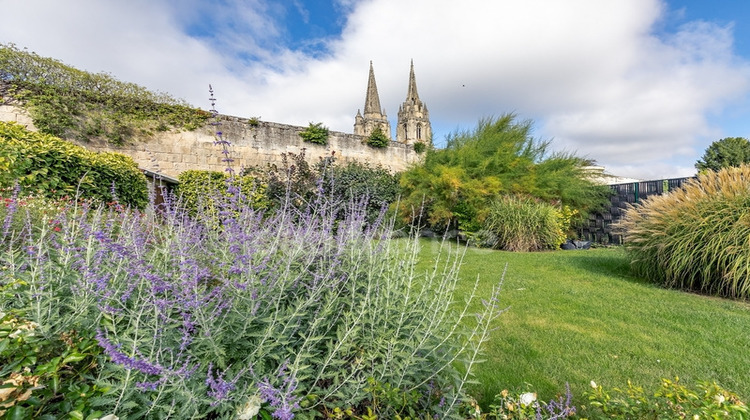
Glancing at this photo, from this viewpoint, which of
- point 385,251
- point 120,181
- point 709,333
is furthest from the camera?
point 120,181

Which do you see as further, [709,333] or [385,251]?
[709,333]

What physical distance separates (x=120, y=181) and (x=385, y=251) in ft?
21.2

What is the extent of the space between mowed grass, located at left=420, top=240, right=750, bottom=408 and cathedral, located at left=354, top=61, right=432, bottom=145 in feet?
121

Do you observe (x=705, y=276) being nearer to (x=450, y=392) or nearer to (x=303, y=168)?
(x=450, y=392)

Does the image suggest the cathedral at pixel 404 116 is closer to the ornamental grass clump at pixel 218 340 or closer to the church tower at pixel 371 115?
the church tower at pixel 371 115

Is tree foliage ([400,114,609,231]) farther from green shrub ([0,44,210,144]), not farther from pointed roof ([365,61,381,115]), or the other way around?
pointed roof ([365,61,381,115])

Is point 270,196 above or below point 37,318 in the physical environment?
above

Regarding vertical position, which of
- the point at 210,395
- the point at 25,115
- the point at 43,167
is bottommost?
the point at 210,395

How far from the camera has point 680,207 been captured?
15.1 ft

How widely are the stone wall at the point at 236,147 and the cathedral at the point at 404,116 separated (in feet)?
89.3

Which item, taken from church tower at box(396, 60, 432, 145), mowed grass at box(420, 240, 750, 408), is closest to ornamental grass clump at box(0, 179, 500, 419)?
mowed grass at box(420, 240, 750, 408)

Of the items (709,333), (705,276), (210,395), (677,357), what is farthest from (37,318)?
(705,276)

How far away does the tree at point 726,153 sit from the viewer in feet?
83.0

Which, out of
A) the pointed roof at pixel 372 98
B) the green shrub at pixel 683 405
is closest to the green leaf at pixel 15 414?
the green shrub at pixel 683 405
